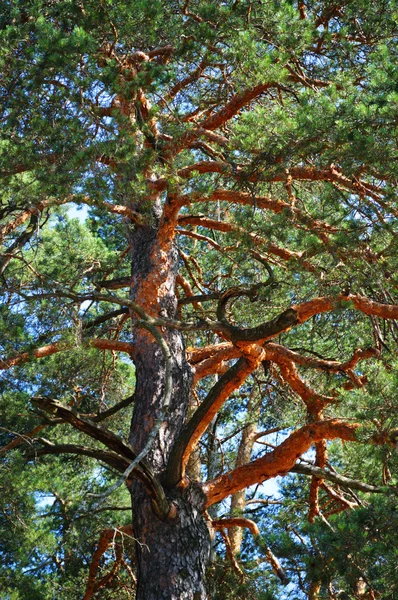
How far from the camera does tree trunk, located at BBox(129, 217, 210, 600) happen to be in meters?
4.99

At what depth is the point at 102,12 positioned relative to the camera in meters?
5.27

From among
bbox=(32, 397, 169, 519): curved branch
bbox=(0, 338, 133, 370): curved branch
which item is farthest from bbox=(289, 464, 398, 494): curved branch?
bbox=(0, 338, 133, 370): curved branch

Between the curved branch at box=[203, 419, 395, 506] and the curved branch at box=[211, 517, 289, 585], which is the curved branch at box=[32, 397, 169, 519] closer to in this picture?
the curved branch at box=[203, 419, 395, 506]

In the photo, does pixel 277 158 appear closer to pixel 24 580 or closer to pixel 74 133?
pixel 74 133

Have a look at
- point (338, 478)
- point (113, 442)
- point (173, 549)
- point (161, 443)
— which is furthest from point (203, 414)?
point (338, 478)

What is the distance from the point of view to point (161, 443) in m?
5.43

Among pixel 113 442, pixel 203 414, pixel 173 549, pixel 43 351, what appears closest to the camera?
pixel 113 442

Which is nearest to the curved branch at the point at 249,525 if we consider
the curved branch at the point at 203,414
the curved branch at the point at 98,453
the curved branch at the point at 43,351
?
the curved branch at the point at 203,414

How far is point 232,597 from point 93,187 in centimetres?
335

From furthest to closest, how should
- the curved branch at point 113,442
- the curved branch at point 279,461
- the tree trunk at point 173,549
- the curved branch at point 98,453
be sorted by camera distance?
1. the curved branch at point 279,461
2. the tree trunk at point 173,549
3. the curved branch at point 98,453
4. the curved branch at point 113,442

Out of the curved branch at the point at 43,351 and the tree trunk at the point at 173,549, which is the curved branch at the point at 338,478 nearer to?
the tree trunk at the point at 173,549

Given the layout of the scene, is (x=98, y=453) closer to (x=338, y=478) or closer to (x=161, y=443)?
(x=161, y=443)

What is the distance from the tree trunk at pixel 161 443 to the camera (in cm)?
499

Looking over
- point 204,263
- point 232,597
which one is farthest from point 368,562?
point 204,263
